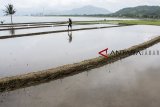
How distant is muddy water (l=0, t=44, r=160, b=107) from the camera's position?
22.1 ft

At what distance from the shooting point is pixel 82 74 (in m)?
9.70

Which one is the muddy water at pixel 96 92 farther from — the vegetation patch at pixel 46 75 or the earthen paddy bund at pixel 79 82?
the vegetation patch at pixel 46 75

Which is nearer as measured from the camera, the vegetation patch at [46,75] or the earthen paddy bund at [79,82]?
the earthen paddy bund at [79,82]

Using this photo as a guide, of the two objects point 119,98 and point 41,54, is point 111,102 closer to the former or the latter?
point 119,98

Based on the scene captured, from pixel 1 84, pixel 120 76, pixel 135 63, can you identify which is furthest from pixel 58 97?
pixel 135 63

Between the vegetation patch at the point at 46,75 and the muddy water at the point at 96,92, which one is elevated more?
the vegetation patch at the point at 46,75

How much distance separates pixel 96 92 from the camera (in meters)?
7.60

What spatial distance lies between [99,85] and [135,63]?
170 inches

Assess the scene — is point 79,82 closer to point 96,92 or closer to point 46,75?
point 96,92

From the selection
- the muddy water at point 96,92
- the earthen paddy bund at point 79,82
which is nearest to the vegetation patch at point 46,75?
the earthen paddy bund at point 79,82

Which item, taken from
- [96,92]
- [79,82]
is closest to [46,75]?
[79,82]

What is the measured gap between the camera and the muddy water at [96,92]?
673 cm

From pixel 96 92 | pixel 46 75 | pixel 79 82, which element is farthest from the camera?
pixel 46 75

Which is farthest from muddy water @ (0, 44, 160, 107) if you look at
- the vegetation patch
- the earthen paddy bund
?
the vegetation patch
